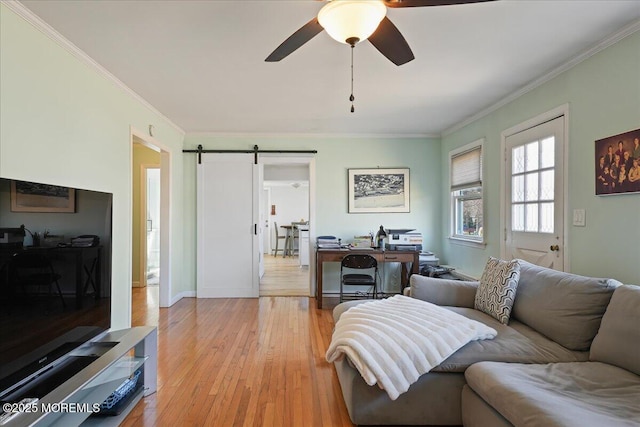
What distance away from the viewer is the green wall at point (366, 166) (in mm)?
4965

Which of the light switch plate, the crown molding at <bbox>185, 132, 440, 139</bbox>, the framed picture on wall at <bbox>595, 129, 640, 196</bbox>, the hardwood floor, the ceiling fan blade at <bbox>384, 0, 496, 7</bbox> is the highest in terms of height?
the crown molding at <bbox>185, 132, 440, 139</bbox>

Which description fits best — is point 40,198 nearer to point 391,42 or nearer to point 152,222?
point 391,42

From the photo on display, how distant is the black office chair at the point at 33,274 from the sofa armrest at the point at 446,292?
246 cm

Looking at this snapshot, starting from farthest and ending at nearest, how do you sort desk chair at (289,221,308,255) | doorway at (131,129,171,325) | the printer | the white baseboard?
1. desk chair at (289,221,308,255)
2. the white baseboard
3. the printer
4. doorway at (131,129,171,325)

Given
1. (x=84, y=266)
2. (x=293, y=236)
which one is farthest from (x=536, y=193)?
(x=293, y=236)

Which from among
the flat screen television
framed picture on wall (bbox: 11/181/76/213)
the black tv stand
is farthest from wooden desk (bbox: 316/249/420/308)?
framed picture on wall (bbox: 11/181/76/213)

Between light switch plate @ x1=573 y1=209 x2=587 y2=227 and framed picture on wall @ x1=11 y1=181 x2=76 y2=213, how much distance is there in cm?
350

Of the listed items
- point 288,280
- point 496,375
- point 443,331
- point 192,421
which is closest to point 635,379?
point 496,375

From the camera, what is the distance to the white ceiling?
198 centimetres

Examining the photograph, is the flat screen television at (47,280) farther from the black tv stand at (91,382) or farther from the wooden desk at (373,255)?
the wooden desk at (373,255)

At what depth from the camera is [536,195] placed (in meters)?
3.02

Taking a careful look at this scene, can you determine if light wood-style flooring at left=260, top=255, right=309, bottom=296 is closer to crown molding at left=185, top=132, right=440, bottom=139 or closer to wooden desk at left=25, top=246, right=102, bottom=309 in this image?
crown molding at left=185, top=132, right=440, bottom=139

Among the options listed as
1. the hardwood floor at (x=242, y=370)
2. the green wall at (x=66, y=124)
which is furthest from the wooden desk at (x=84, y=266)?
the hardwood floor at (x=242, y=370)

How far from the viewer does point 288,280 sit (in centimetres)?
612
